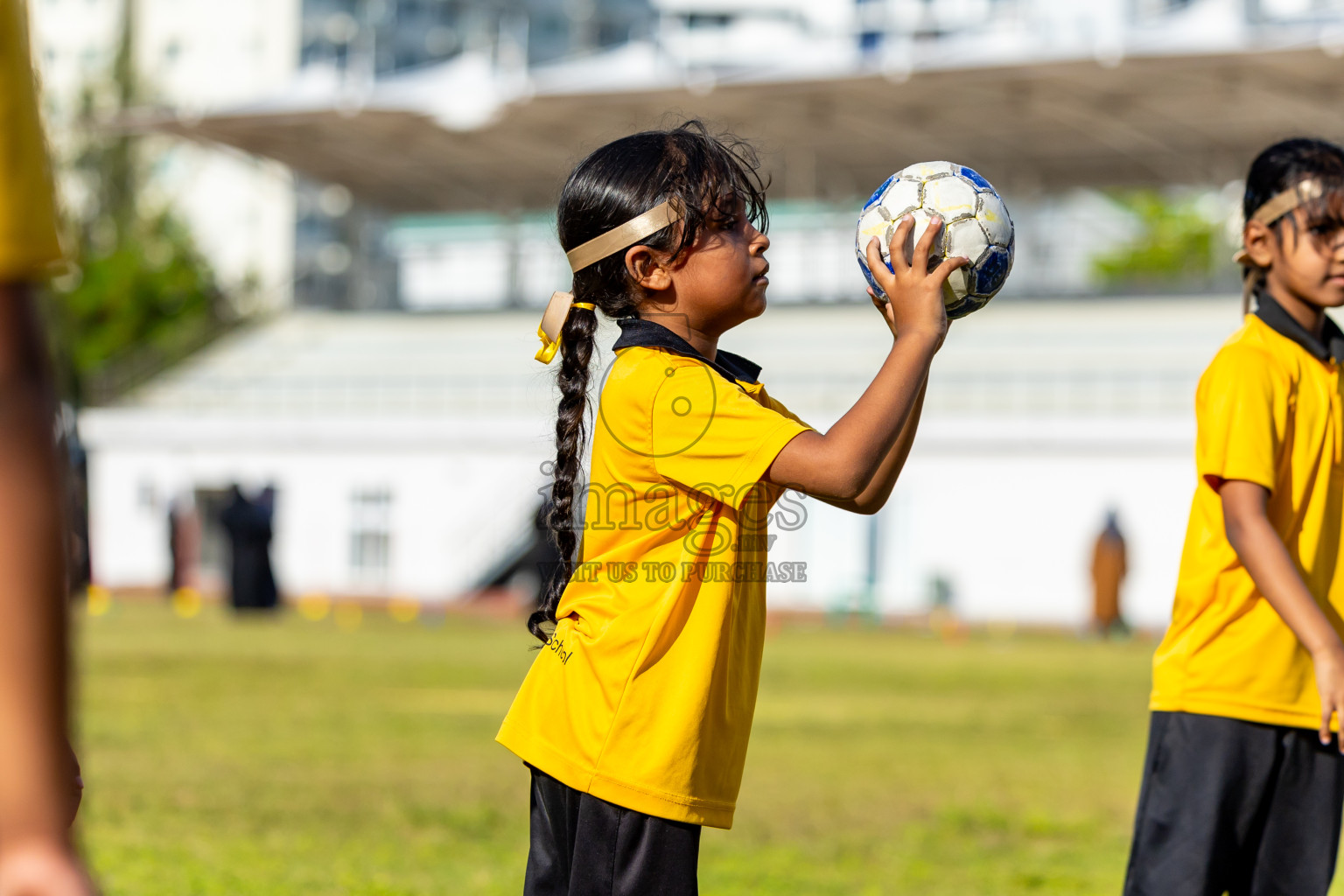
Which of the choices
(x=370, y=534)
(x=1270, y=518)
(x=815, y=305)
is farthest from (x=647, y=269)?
(x=815, y=305)

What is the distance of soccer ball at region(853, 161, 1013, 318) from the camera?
118 inches

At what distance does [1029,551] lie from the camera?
33.1 m

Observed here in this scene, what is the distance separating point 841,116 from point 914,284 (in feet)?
114

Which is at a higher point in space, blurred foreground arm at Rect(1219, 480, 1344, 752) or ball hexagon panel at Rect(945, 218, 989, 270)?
ball hexagon panel at Rect(945, 218, 989, 270)

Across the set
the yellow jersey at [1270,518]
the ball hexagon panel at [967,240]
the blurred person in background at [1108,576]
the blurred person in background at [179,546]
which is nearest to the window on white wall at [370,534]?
the blurred person in background at [179,546]

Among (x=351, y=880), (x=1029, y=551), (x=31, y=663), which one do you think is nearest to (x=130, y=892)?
(x=351, y=880)

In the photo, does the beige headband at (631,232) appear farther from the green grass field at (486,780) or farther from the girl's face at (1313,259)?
the girl's face at (1313,259)

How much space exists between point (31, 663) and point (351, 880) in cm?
516

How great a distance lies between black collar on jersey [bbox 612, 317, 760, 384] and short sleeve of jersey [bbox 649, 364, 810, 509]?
0.23ft

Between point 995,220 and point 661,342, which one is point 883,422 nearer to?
point 661,342

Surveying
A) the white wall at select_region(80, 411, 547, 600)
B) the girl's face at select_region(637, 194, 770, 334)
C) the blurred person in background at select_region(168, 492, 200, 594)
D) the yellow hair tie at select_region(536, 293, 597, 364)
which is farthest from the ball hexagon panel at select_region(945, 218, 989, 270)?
the white wall at select_region(80, 411, 547, 600)

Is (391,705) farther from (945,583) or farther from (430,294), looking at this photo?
(430,294)

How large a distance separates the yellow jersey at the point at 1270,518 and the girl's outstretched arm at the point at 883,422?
1.06 metres

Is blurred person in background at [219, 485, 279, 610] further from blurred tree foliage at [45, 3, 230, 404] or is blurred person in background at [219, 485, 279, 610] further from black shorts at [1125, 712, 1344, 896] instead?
black shorts at [1125, 712, 1344, 896]
